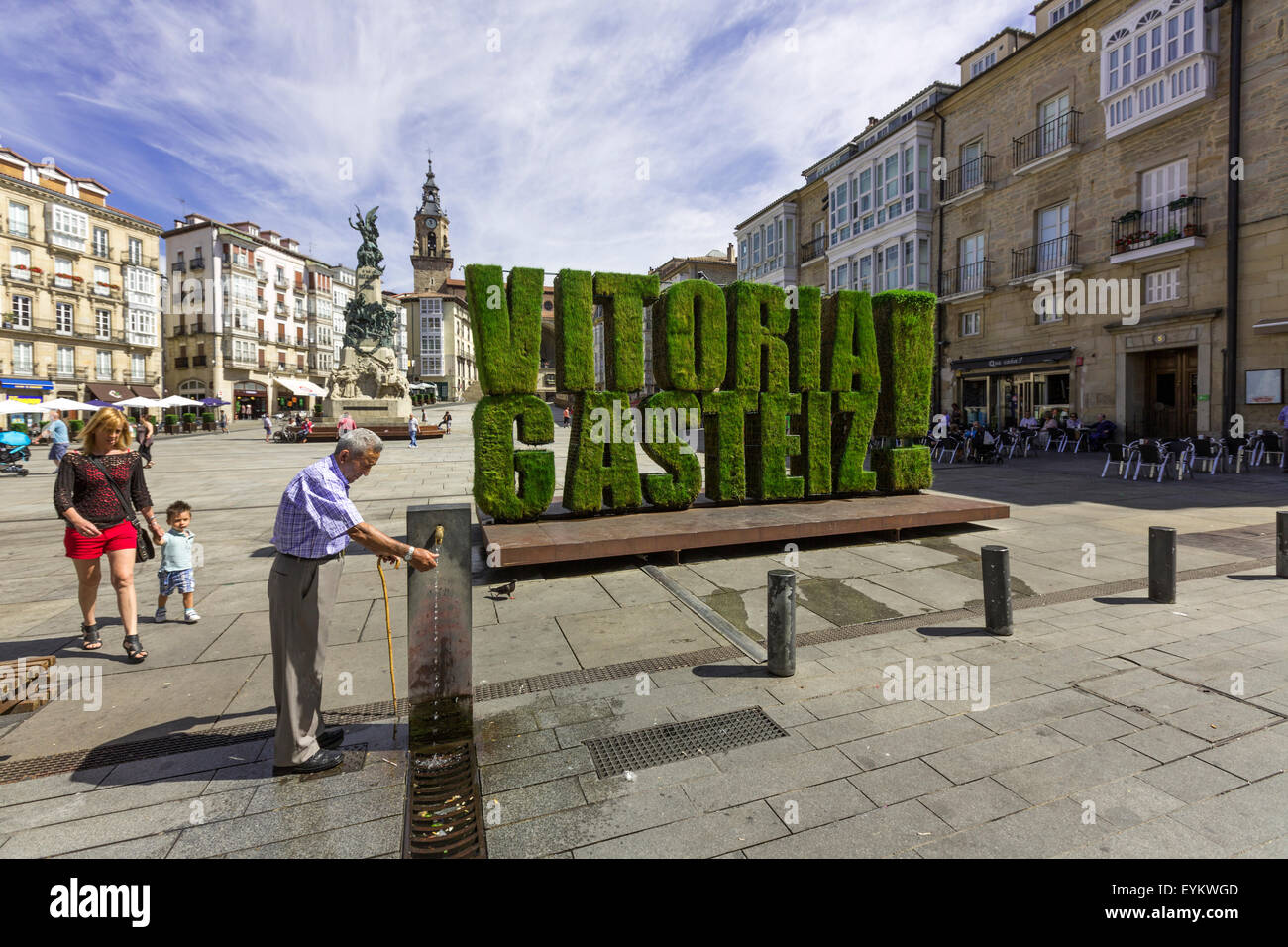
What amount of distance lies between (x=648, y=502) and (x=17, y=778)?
25.1ft

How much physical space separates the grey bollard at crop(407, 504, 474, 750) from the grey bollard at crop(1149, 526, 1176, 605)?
6.60 m

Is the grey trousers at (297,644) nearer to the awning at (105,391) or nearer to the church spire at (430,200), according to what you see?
the awning at (105,391)

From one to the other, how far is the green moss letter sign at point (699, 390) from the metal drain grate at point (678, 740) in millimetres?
5187

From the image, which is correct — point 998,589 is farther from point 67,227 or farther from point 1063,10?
point 67,227

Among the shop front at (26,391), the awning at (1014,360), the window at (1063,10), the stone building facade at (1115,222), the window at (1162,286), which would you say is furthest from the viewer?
the shop front at (26,391)

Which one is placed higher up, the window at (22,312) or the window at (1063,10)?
the window at (1063,10)

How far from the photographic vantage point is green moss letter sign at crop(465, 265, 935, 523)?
888 centimetres

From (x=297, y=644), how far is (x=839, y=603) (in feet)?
16.7

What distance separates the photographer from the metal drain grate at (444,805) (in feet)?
9.74

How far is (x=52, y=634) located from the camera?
5.86 m

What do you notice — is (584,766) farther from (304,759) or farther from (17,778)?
(17,778)

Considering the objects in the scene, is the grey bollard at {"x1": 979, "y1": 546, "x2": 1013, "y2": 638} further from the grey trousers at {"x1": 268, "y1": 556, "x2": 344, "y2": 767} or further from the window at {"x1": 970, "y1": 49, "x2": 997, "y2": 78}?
the window at {"x1": 970, "y1": 49, "x2": 997, "y2": 78}

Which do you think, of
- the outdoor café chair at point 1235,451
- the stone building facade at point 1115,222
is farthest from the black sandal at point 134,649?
the stone building facade at point 1115,222
